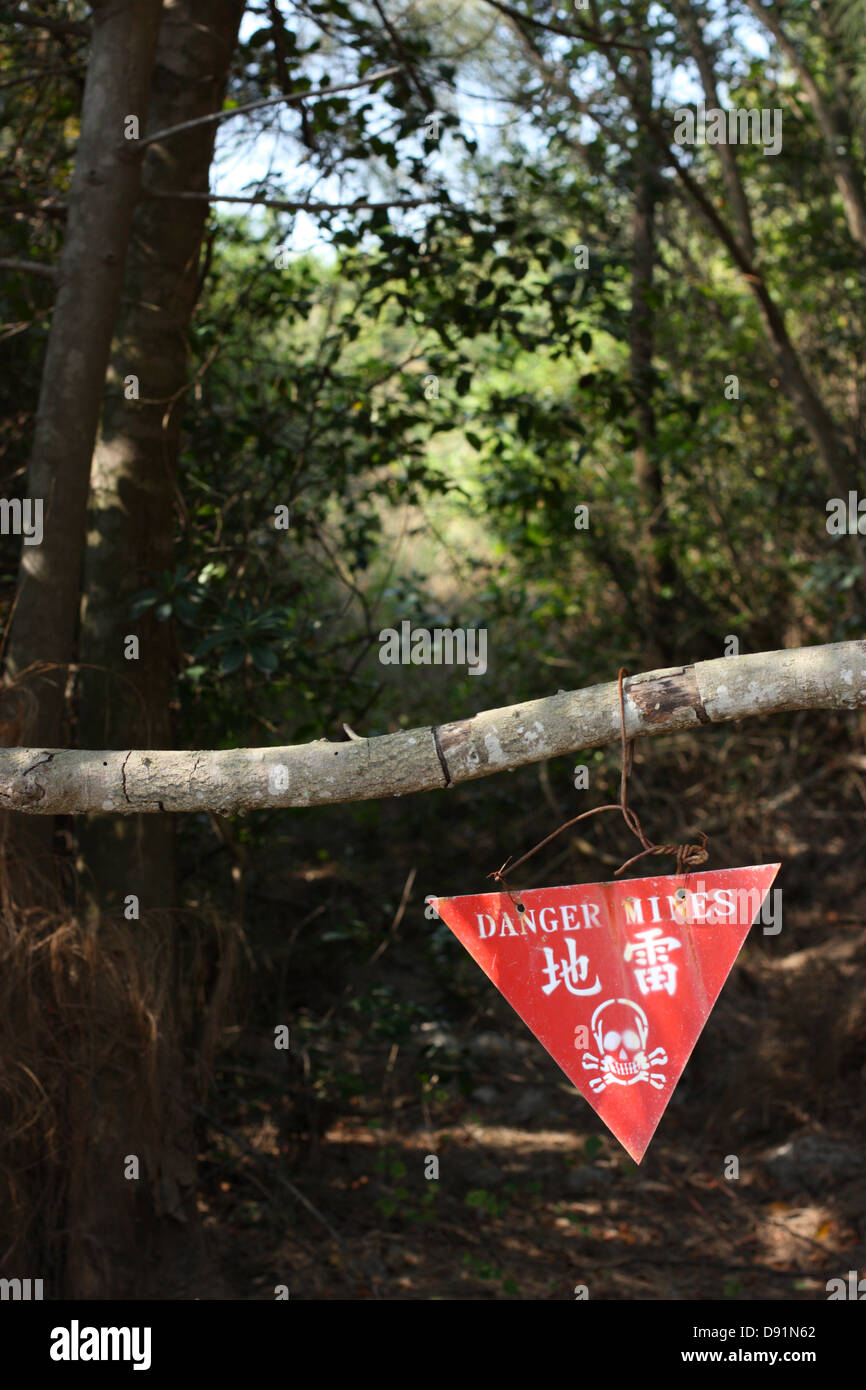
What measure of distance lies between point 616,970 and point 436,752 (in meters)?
0.50

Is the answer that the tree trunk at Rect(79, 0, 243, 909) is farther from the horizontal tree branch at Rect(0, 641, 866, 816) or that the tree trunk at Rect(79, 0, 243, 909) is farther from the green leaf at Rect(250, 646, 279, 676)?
the horizontal tree branch at Rect(0, 641, 866, 816)

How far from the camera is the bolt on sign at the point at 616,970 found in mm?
1819

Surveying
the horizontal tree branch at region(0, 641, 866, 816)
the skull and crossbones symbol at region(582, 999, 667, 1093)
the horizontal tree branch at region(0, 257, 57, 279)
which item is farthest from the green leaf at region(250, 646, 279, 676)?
the skull and crossbones symbol at region(582, 999, 667, 1093)

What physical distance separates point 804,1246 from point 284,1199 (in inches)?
80.6

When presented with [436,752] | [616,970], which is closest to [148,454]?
[436,752]

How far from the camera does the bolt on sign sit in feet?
5.97

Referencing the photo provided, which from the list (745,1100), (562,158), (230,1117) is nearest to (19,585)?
(230,1117)

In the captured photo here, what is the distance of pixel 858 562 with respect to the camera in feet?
17.2

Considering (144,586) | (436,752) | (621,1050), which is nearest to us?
(436,752)

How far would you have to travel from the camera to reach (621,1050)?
6.11 ft

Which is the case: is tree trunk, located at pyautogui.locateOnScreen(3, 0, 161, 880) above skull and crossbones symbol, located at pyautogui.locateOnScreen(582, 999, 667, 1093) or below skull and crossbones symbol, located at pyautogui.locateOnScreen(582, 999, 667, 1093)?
above

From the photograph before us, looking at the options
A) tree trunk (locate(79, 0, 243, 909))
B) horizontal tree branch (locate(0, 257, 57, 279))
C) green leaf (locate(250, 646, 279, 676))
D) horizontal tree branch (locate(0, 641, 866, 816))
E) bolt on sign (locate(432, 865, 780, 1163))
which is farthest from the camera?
tree trunk (locate(79, 0, 243, 909))

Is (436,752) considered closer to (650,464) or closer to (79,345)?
(79,345)

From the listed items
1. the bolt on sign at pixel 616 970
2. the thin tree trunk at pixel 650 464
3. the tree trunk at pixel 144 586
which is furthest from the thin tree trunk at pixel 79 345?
the thin tree trunk at pixel 650 464
